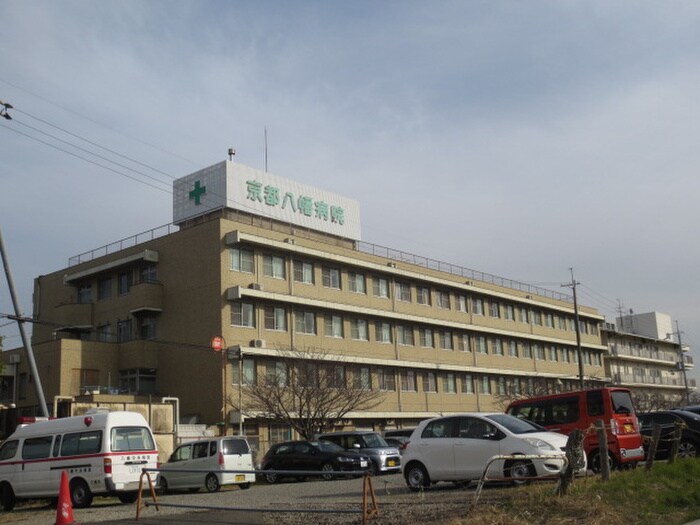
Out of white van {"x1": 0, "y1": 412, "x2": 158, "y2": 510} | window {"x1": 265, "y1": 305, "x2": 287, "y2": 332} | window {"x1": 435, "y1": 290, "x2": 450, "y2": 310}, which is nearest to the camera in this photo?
white van {"x1": 0, "y1": 412, "x2": 158, "y2": 510}

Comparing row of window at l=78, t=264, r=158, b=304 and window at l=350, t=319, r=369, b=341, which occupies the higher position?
row of window at l=78, t=264, r=158, b=304

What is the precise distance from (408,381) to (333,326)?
27.3 feet

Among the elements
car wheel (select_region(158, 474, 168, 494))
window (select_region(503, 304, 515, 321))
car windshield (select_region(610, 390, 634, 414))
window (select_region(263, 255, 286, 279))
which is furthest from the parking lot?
Answer: window (select_region(503, 304, 515, 321))

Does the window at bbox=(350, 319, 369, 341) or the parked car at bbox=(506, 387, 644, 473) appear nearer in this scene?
the parked car at bbox=(506, 387, 644, 473)

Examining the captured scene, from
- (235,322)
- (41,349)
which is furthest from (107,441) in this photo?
(41,349)

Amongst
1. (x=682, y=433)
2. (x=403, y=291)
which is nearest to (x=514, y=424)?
(x=682, y=433)

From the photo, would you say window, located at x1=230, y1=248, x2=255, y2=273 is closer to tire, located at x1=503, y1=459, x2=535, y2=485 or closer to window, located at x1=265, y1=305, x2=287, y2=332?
window, located at x1=265, y1=305, x2=287, y2=332

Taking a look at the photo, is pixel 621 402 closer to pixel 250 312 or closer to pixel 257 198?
pixel 250 312

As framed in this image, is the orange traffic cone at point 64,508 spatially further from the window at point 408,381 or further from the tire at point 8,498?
the window at point 408,381

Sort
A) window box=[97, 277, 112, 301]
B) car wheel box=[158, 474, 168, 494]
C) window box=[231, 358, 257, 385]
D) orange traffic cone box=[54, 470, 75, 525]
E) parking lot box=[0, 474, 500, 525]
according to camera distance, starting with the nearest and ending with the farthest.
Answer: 1. parking lot box=[0, 474, 500, 525]
2. orange traffic cone box=[54, 470, 75, 525]
3. car wheel box=[158, 474, 168, 494]
4. window box=[231, 358, 257, 385]
5. window box=[97, 277, 112, 301]

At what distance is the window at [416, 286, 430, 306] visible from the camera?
2229 inches

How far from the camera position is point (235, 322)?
42812 mm

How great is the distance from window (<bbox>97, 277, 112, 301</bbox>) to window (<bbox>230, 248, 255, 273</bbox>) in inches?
387

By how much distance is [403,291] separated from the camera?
2175 inches
